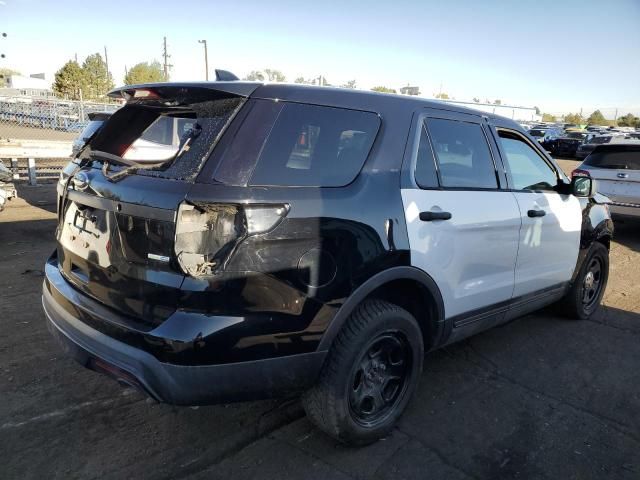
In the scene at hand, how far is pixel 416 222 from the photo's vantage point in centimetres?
281

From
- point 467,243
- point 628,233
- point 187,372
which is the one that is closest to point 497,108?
point 628,233

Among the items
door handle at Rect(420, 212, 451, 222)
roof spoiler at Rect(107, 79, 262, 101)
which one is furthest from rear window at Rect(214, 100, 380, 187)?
door handle at Rect(420, 212, 451, 222)

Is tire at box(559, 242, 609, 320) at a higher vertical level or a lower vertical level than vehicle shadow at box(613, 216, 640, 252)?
higher

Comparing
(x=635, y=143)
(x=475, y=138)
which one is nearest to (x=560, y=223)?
(x=475, y=138)

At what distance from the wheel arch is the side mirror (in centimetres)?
195

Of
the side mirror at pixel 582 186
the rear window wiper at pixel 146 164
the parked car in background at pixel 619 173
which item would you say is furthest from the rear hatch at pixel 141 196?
the parked car in background at pixel 619 173

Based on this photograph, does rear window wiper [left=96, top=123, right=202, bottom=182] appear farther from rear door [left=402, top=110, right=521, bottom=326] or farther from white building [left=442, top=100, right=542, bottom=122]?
white building [left=442, top=100, right=542, bottom=122]

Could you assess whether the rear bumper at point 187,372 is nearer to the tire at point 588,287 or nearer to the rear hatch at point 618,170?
the tire at point 588,287

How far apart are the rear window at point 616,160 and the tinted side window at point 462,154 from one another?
624 centimetres

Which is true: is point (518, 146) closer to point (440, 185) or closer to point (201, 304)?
point (440, 185)

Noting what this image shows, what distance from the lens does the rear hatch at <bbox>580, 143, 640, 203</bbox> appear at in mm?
8211

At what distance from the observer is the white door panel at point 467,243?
2867 mm

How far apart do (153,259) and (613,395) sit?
10.6 ft

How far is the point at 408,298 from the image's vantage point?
3049 millimetres
